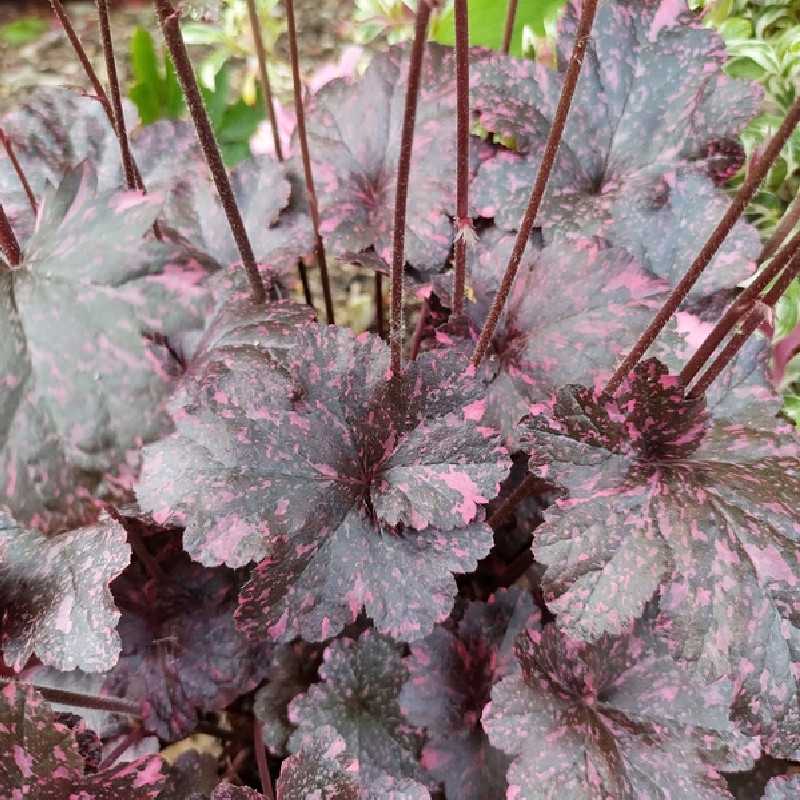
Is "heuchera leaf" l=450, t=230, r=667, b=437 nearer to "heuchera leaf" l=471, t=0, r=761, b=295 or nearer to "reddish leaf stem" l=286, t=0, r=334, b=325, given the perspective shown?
"heuchera leaf" l=471, t=0, r=761, b=295

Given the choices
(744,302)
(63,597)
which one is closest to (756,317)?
(744,302)

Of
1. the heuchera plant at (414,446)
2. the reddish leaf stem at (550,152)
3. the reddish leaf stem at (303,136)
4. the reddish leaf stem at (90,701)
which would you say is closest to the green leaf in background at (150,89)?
the heuchera plant at (414,446)

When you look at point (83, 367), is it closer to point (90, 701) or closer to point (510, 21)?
point (90, 701)

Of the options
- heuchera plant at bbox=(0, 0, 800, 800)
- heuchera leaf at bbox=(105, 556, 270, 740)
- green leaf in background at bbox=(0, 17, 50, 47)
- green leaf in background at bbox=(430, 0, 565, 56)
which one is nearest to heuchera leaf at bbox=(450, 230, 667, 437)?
heuchera plant at bbox=(0, 0, 800, 800)

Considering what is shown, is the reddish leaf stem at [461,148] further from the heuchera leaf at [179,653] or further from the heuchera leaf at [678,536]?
the heuchera leaf at [179,653]

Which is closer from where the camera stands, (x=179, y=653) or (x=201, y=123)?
(x=201, y=123)
